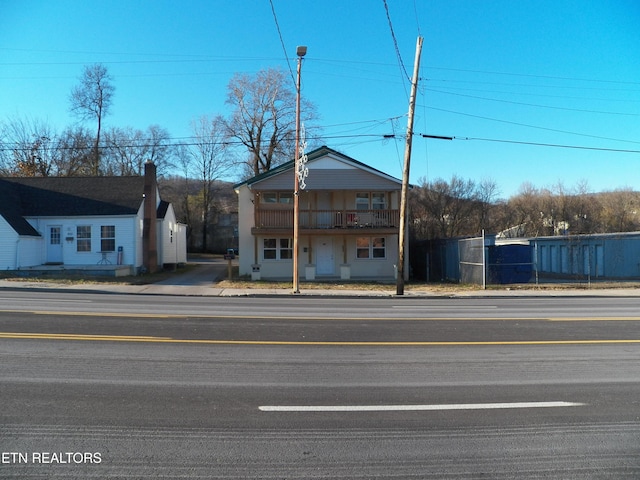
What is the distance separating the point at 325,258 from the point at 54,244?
53.2 feet

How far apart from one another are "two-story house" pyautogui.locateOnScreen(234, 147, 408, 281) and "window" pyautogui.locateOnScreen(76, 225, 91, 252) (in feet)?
29.4

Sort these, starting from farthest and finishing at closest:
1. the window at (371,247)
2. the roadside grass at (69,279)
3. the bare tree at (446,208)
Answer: the bare tree at (446,208), the window at (371,247), the roadside grass at (69,279)

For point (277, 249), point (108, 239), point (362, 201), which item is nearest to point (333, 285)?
point (277, 249)

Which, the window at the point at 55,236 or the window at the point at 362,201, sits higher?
the window at the point at 362,201

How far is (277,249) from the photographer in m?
26.9

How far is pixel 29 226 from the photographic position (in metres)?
25.6

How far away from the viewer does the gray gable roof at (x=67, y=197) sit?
26266 mm

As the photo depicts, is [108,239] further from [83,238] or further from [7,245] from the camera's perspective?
[7,245]

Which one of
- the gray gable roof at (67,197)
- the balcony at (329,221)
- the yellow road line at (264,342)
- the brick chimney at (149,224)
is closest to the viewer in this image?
the yellow road line at (264,342)

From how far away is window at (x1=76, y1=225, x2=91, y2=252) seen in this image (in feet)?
86.8

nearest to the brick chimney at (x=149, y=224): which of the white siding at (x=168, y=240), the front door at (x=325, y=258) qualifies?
the white siding at (x=168, y=240)

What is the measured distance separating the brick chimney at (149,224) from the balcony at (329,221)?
7.46 metres

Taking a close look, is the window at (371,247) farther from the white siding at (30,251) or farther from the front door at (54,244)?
the white siding at (30,251)

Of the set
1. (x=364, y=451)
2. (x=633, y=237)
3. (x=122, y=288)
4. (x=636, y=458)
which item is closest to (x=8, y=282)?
(x=122, y=288)
